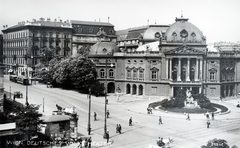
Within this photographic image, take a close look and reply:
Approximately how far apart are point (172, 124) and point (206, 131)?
457 centimetres

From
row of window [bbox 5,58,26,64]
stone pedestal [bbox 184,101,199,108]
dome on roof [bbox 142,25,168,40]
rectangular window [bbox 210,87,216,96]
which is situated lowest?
stone pedestal [bbox 184,101,199,108]

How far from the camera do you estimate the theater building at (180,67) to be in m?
57.6

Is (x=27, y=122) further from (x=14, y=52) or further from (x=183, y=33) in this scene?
(x=14, y=52)

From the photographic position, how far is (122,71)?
65562mm

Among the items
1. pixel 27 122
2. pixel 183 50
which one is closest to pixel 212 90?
pixel 183 50

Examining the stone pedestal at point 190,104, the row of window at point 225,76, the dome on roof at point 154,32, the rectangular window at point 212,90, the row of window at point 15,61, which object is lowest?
the stone pedestal at point 190,104

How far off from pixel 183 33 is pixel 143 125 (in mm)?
29131

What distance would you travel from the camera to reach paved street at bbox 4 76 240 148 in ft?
92.5

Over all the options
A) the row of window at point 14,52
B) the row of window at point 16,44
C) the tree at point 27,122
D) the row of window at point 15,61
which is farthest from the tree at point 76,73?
the row of window at point 16,44

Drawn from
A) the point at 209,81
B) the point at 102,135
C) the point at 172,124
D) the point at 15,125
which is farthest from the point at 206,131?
the point at 209,81

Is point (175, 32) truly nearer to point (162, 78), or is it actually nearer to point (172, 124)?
point (162, 78)

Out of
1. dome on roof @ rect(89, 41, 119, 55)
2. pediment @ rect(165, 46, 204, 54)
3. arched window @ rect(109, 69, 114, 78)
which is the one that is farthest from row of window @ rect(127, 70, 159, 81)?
dome on roof @ rect(89, 41, 119, 55)

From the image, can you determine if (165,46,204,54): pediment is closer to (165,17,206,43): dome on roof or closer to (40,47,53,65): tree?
(165,17,206,43): dome on roof

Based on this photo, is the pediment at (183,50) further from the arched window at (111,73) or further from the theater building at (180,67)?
the arched window at (111,73)
